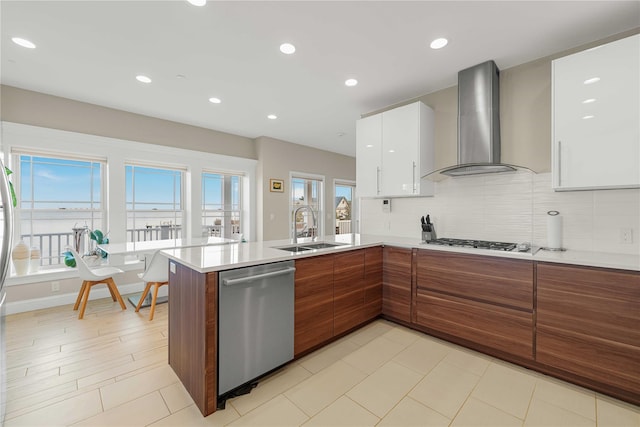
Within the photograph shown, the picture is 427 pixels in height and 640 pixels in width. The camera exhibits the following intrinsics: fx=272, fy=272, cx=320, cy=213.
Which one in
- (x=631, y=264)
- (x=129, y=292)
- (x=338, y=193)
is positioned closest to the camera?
(x=631, y=264)

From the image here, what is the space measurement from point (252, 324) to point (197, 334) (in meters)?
0.33

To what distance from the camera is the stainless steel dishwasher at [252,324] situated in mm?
1634

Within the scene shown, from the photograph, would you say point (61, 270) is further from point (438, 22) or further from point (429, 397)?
point (438, 22)

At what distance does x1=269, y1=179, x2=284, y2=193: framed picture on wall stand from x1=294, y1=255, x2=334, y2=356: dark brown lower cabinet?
345cm

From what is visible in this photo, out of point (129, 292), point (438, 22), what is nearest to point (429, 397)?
point (438, 22)

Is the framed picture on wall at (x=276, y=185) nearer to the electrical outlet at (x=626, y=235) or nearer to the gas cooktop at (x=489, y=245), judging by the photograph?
the gas cooktop at (x=489, y=245)

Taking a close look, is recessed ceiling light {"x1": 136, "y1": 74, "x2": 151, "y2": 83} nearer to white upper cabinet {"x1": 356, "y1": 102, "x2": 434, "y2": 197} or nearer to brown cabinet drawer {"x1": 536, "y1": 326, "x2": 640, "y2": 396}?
white upper cabinet {"x1": 356, "y1": 102, "x2": 434, "y2": 197}

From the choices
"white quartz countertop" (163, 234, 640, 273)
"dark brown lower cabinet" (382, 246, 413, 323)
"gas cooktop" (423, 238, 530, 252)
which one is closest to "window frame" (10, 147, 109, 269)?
"white quartz countertop" (163, 234, 640, 273)

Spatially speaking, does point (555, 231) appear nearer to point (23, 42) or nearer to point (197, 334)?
point (197, 334)

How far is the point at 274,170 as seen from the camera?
5492 mm

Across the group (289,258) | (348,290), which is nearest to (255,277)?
(289,258)

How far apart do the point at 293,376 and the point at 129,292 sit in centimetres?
330

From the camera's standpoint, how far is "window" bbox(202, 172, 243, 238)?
16.5 ft

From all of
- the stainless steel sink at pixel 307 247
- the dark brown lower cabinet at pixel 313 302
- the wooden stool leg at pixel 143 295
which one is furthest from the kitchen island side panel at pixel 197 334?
the wooden stool leg at pixel 143 295
